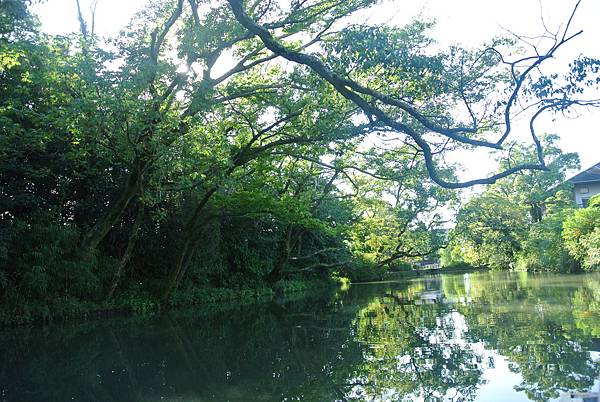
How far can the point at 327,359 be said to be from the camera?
221 inches

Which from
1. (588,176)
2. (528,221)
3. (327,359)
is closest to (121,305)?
(327,359)

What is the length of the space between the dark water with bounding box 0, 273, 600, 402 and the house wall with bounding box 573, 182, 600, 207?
23085 mm

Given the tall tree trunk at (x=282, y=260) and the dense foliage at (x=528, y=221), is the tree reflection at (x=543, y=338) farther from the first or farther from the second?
the dense foliage at (x=528, y=221)

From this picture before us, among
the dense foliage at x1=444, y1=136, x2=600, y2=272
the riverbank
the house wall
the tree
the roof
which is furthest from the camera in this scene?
the house wall

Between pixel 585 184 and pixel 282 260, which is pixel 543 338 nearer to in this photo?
pixel 282 260

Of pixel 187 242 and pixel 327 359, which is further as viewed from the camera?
pixel 187 242

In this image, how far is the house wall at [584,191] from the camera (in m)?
29.2

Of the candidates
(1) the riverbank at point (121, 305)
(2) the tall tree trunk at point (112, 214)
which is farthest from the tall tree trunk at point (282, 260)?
(2) the tall tree trunk at point (112, 214)

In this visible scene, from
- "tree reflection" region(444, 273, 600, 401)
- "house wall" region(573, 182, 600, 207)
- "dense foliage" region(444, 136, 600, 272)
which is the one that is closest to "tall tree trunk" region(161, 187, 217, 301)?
"tree reflection" region(444, 273, 600, 401)

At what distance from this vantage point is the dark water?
423 centimetres

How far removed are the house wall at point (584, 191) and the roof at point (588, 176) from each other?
1.32 ft

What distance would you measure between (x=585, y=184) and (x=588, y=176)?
52 centimetres

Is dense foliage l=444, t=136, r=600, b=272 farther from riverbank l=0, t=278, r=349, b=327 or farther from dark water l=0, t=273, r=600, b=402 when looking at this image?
dark water l=0, t=273, r=600, b=402

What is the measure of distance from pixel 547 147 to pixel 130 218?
91.2 feet
